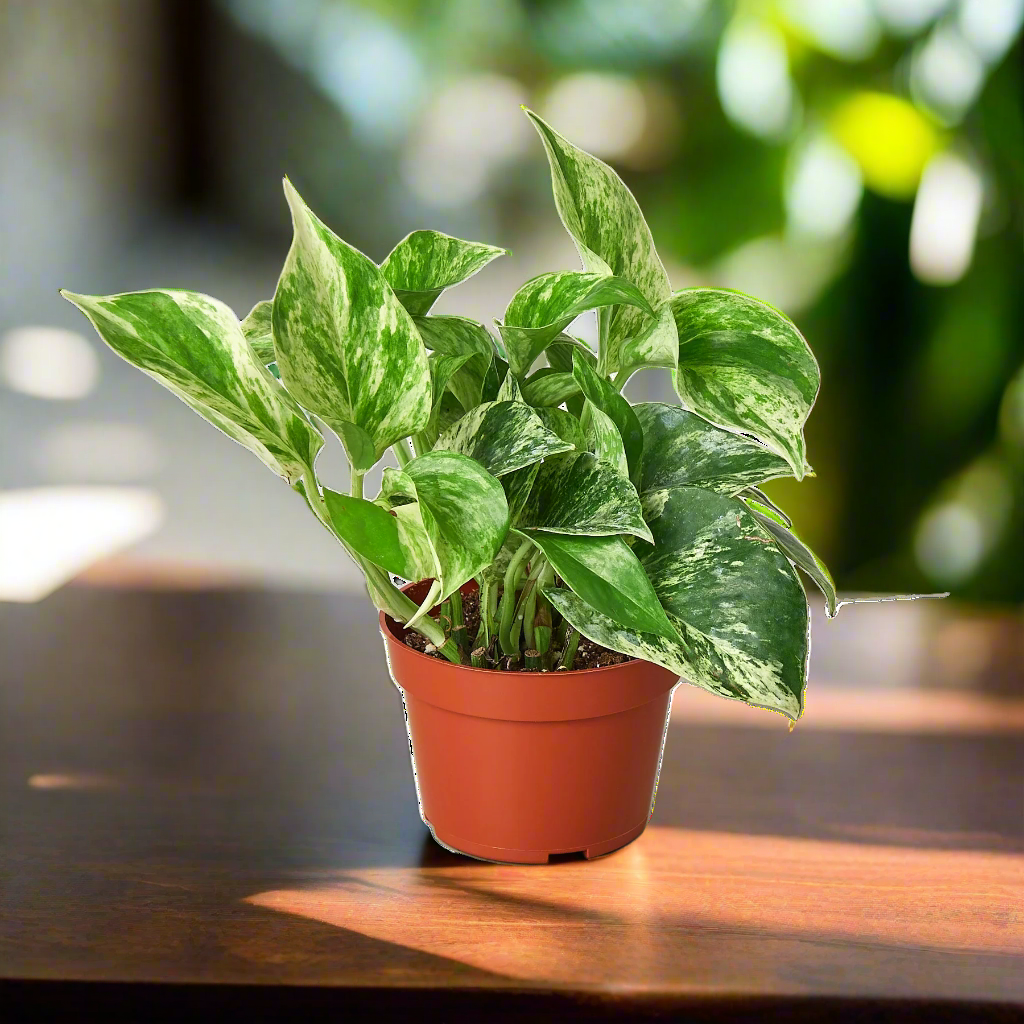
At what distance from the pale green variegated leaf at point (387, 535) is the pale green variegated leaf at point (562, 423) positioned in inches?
3.8

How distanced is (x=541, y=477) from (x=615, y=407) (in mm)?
49

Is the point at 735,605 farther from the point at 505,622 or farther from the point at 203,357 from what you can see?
the point at 203,357

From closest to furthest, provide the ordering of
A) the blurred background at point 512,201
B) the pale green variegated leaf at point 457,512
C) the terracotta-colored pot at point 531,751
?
the pale green variegated leaf at point 457,512 < the terracotta-colored pot at point 531,751 < the blurred background at point 512,201

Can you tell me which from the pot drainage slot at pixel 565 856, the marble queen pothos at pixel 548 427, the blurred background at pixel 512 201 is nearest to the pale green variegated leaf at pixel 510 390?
the marble queen pothos at pixel 548 427

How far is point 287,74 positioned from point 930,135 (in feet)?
6.28

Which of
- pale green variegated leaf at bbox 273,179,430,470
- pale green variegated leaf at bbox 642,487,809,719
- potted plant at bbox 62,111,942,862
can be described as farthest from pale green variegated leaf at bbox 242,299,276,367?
pale green variegated leaf at bbox 642,487,809,719

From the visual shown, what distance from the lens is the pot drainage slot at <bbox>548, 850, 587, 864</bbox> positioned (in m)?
0.57

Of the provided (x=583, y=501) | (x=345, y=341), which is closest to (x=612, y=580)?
(x=583, y=501)

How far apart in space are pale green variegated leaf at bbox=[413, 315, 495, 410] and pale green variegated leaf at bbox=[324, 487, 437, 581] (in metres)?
0.10

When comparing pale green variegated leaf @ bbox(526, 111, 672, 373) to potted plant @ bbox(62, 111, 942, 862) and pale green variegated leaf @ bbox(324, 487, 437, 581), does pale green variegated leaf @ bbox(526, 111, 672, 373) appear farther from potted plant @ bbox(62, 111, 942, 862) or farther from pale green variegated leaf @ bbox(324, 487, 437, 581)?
pale green variegated leaf @ bbox(324, 487, 437, 581)

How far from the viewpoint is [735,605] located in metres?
0.47

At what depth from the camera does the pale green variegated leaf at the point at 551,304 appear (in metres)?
0.46

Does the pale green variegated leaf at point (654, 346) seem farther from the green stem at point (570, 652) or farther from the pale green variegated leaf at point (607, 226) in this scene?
the green stem at point (570, 652)

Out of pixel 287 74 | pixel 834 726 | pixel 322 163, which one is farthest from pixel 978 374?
pixel 287 74
